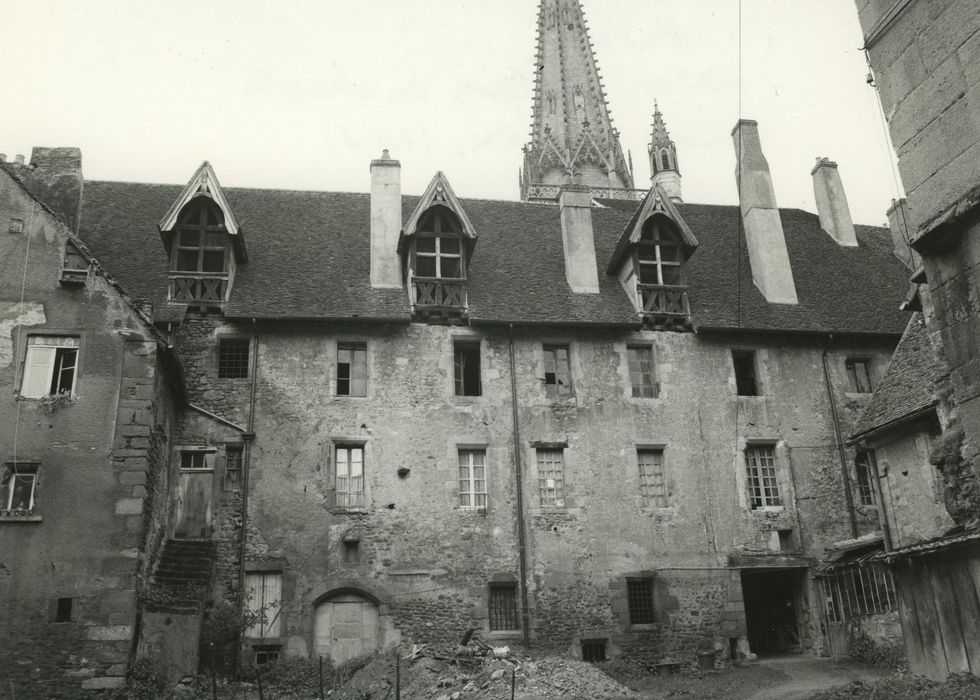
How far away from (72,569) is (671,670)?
1304 cm

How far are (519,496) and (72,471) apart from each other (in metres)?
9.81

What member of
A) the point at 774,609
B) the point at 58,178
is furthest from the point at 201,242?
the point at 774,609

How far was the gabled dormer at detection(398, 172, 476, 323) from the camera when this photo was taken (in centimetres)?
2319

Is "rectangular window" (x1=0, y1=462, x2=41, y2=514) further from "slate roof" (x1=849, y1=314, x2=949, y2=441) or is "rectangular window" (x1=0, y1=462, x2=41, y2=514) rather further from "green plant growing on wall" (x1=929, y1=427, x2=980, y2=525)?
"slate roof" (x1=849, y1=314, x2=949, y2=441)

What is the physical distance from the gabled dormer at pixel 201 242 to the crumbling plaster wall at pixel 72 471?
3983 millimetres

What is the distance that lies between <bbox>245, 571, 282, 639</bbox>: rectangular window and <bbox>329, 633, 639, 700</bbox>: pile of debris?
9.00ft

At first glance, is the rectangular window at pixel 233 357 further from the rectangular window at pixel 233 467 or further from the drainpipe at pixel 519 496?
the drainpipe at pixel 519 496

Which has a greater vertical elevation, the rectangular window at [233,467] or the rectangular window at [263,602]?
the rectangular window at [233,467]

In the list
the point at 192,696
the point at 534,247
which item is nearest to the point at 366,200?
the point at 534,247

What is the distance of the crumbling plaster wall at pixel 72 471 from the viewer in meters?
16.2

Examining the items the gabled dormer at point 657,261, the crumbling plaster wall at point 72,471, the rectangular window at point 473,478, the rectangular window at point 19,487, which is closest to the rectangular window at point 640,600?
the rectangular window at point 473,478

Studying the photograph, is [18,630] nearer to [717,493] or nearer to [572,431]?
[572,431]

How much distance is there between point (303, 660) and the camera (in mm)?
19750

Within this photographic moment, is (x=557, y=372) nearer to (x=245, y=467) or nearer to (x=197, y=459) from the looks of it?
(x=245, y=467)
